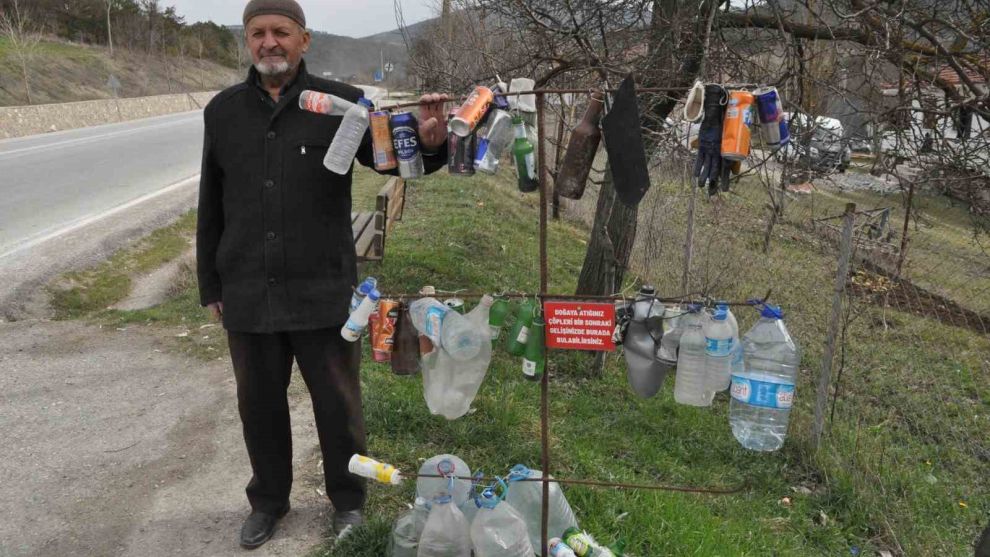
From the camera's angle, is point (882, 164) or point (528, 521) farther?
point (882, 164)

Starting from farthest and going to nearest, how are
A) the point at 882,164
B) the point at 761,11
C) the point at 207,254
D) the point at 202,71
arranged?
the point at 202,71 < the point at 761,11 < the point at 882,164 < the point at 207,254

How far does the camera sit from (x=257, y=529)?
112 inches

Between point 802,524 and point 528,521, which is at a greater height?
point 528,521

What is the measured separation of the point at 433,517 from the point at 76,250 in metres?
5.95

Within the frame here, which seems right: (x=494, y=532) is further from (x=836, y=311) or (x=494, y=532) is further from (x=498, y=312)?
(x=836, y=311)

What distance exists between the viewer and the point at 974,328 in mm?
7727

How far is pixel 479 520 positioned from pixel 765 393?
1.08m

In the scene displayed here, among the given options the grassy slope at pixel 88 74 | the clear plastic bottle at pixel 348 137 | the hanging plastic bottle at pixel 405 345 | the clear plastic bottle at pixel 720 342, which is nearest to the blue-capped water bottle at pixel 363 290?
the hanging plastic bottle at pixel 405 345

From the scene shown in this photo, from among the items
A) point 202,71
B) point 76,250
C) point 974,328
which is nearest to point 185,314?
point 76,250

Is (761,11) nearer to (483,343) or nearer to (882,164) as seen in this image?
(882,164)

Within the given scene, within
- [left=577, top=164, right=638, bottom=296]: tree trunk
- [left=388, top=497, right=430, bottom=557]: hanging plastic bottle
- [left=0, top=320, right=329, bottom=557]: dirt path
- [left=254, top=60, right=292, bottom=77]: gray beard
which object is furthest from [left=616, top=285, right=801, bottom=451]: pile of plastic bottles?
[left=577, top=164, right=638, bottom=296]: tree trunk

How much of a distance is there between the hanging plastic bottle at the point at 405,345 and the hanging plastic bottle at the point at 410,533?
60 centimetres

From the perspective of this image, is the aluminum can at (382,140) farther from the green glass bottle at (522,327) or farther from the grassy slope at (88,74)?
the grassy slope at (88,74)

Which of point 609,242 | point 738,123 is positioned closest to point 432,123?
point 738,123
